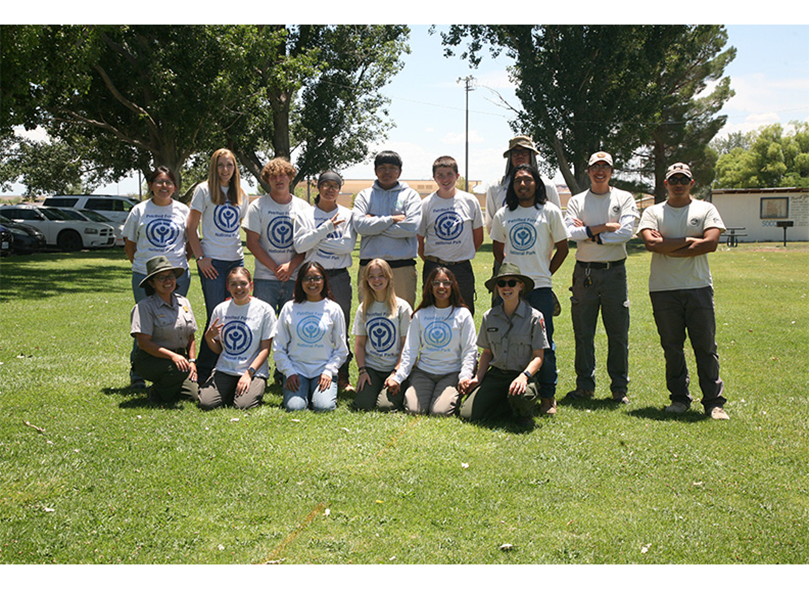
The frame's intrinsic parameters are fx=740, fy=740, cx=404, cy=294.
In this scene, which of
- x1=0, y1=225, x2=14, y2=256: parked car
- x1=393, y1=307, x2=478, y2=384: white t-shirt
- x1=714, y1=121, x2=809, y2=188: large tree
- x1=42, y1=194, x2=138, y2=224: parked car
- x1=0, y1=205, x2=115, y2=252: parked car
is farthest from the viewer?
x1=714, y1=121, x2=809, y2=188: large tree

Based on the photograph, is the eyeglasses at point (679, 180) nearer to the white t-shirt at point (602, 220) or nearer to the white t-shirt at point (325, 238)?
the white t-shirt at point (602, 220)

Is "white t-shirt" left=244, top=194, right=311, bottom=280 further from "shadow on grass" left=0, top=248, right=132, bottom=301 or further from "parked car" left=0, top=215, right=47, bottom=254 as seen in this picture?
"parked car" left=0, top=215, right=47, bottom=254

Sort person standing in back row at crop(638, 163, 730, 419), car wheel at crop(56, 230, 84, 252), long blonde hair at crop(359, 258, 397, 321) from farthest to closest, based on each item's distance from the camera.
Result: car wheel at crop(56, 230, 84, 252) < long blonde hair at crop(359, 258, 397, 321) < person standing in back row at crop(638, 163, 730, 419)

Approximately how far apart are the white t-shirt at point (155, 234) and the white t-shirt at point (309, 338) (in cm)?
116

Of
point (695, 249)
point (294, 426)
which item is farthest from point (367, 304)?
point (695, 249)

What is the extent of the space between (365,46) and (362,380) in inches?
1108

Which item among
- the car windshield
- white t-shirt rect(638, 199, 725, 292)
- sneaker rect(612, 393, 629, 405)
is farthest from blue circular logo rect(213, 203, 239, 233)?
the car windshield

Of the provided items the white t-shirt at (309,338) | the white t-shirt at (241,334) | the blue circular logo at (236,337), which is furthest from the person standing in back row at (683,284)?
the blue circular logo at (236,337)

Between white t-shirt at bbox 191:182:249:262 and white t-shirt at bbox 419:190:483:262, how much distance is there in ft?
5.65

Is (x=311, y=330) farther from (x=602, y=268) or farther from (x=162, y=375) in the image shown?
(x=602, y=268)

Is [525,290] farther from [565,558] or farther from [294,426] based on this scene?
[565,558]

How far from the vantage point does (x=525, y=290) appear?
6066mm

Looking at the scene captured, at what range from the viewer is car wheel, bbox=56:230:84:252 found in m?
27.2

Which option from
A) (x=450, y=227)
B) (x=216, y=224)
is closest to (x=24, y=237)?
(x=216, y=224)
